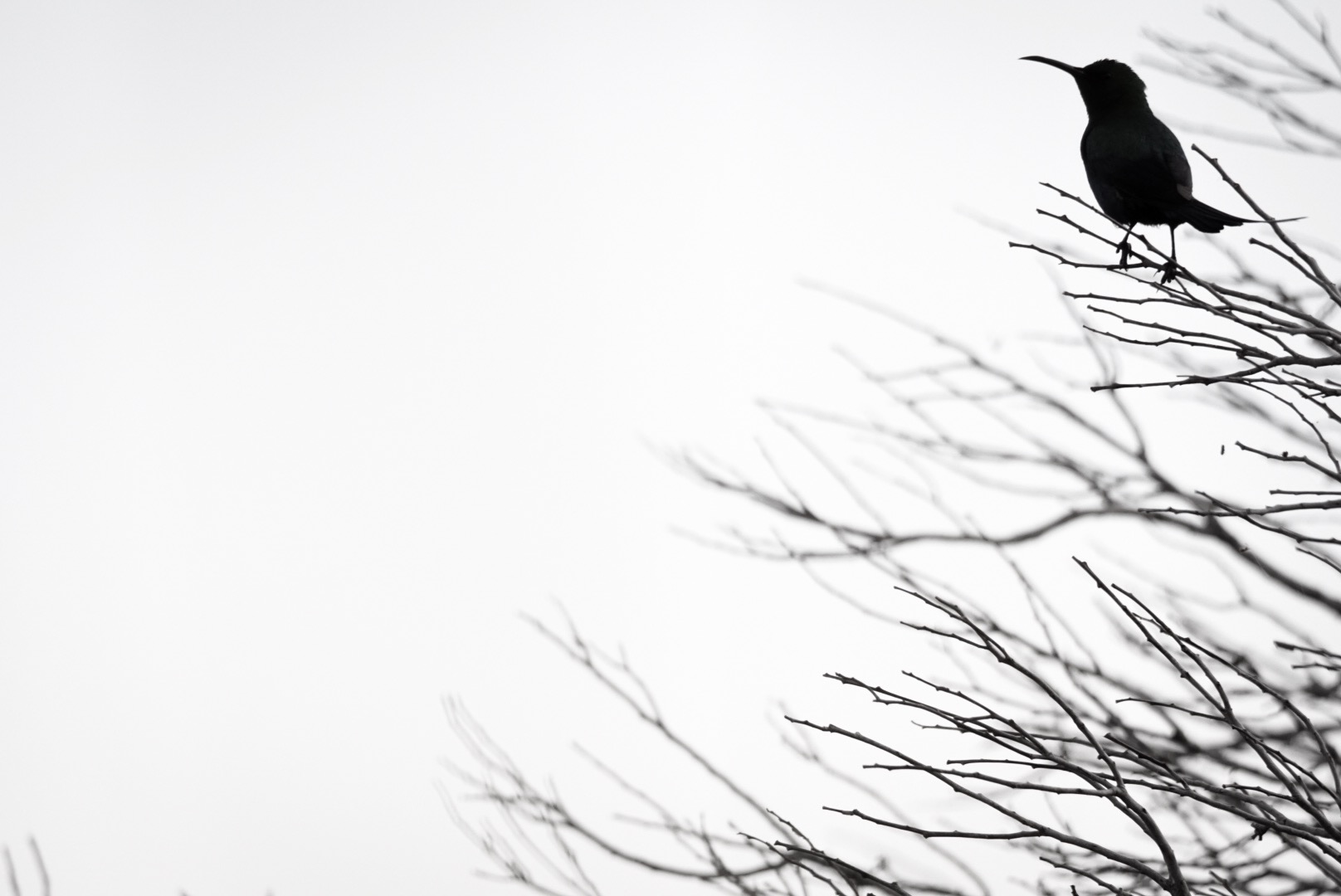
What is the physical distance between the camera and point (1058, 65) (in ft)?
12.2

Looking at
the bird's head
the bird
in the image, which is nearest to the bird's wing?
the bird

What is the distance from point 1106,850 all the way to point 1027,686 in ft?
5.47

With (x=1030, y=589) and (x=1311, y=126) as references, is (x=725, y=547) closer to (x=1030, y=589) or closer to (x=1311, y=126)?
(x=1030, y=589)

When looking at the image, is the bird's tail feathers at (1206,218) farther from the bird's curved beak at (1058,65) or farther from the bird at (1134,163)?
the bird's curved beak at (1058,65)

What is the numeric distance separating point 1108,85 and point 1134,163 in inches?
21.6

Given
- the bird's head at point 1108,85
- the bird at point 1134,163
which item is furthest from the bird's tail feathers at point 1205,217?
the bird's head at point 1108,85

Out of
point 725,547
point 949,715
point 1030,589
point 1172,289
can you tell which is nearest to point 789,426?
point 725,547

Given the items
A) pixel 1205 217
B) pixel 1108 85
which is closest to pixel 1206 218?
pixel 1205 217

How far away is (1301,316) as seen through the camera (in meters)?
1.98

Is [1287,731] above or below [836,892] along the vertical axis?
above

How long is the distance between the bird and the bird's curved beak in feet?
0.29

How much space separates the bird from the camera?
9.86 feet

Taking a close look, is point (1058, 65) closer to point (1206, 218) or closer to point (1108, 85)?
point (1108, 85)

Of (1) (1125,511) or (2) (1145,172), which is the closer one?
(2) (1145,172)
